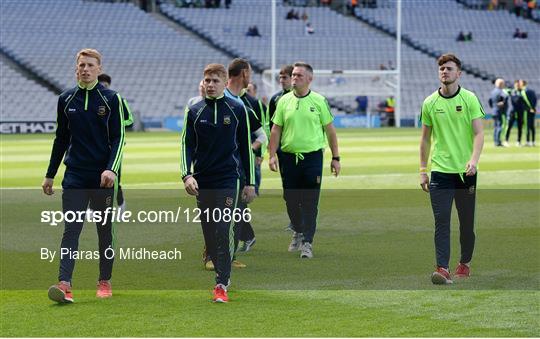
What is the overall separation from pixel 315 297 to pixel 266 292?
48cm

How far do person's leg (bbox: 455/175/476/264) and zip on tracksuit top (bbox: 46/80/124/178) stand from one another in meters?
3.13

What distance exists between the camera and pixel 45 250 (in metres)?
11.7

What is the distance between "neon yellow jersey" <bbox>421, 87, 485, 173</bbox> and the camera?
31.5 ft

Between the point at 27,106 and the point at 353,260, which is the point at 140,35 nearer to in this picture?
the point at 27,106

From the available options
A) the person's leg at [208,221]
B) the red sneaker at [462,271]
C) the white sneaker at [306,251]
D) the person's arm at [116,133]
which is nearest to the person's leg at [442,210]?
the red sneaker at [462,271]

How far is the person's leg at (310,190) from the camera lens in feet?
36.8

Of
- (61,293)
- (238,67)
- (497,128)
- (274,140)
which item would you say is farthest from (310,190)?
(497,128)

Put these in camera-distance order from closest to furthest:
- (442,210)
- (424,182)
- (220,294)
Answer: (220,294)
(442,210)
(424,182)

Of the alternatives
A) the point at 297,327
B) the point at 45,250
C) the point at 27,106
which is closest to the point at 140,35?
the point at 27,106

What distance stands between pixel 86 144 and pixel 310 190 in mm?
3242

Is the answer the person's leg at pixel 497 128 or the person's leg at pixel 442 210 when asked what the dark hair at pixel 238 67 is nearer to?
the person's leg at pixel 442 210

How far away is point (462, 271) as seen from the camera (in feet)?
32.4

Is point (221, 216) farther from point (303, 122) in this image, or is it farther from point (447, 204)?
point (303, 122)

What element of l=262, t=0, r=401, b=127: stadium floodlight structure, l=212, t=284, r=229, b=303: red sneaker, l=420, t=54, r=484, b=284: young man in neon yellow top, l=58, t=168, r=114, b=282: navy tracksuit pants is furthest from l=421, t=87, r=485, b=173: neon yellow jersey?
l=262, t=0, r=401, b=127: stadium floodlight structure
